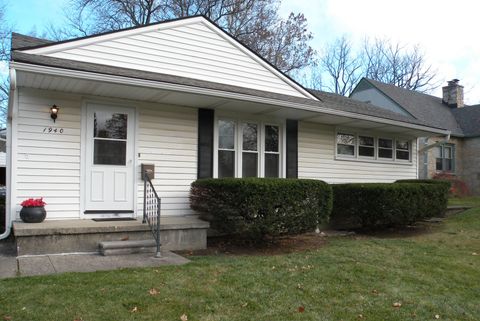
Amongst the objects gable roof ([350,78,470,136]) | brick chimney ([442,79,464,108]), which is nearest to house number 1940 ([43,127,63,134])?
gable roof ([350,78,470,136])

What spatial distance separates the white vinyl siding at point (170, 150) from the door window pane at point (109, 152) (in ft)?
1.03

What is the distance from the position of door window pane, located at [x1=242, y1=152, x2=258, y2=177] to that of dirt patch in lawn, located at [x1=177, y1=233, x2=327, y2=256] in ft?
5.29

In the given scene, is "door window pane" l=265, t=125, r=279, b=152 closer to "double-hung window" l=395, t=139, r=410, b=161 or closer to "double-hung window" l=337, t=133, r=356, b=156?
"double-hung window" l=337, t=133, r=356, b=156

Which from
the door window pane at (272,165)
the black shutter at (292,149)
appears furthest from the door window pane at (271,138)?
the black shutter at (292,149)

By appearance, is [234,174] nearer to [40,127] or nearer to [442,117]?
[40,127]

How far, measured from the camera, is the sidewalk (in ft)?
16.8

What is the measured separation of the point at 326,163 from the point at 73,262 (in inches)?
263

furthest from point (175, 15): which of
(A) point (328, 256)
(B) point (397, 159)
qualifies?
(A) point (328, 256)

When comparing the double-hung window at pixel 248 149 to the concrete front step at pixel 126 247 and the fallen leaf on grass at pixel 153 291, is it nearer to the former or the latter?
the concrete front step at pixel 126 247

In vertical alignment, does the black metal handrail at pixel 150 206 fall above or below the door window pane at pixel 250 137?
below

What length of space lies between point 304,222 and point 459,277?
8.21ft

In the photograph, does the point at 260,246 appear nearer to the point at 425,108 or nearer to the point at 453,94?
the point at 425,108

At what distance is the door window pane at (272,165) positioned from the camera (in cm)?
951

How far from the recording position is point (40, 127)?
22.9 ft
